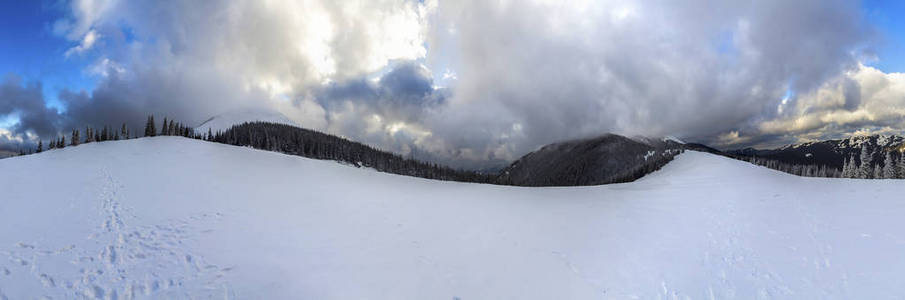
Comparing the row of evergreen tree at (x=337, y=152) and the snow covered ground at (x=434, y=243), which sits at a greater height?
the row of evergreen tree at (x=337, y=152)

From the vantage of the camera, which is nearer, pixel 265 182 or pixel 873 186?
pixel 873 186

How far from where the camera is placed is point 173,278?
9.98m

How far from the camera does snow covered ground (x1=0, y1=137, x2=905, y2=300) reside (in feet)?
32.4

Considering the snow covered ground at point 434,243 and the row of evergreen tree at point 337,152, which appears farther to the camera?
the row of evergreen tree at point 337,152

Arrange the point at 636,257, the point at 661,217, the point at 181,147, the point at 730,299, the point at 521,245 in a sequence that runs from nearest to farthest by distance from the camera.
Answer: the point at 730,299 → the point at 636,257 → the point at 521,245 → the point at 661,217 → the point at 181,147

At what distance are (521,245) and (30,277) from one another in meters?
16.6

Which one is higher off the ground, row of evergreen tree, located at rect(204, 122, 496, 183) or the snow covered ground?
row of evergreen tree, located at rect(204, 122, 496, 183)

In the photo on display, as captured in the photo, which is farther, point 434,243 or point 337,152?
point 337,152

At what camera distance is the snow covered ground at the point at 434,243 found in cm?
988

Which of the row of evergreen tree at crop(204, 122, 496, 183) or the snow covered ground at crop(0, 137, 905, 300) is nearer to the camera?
the snow covered ground at crop(0, 137, 905, 300)

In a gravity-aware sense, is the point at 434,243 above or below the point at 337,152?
below

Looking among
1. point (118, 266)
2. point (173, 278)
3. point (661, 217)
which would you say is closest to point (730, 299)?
point (661, 217)

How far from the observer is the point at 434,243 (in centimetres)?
1417

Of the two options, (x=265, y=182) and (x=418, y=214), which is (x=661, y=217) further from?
(x=265, y=182)
